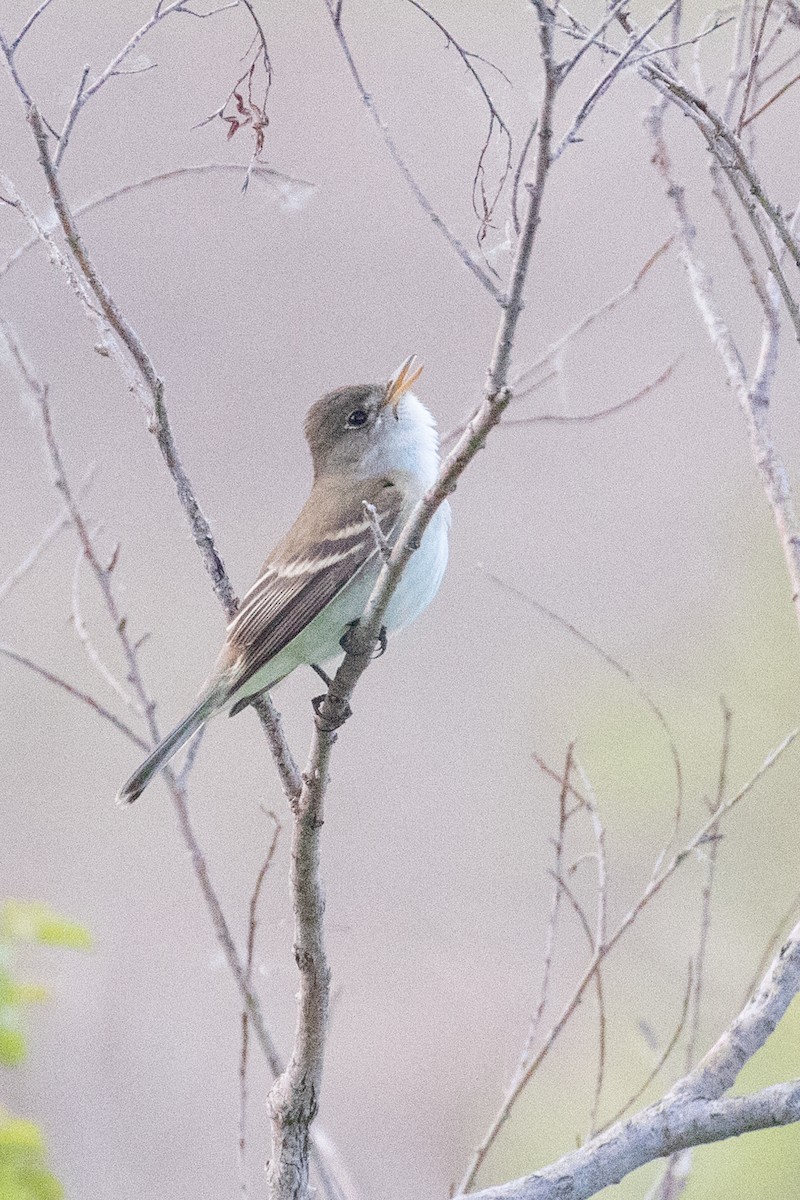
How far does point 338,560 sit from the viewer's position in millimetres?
2863

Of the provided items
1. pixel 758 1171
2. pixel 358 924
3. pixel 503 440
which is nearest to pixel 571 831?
pixel 358 924

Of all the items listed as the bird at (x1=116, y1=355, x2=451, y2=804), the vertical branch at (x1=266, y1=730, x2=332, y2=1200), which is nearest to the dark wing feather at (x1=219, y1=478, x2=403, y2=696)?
the bird at (x1=116, y1=355, x2=451, y2=804)

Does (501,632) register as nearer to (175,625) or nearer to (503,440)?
(503,440)

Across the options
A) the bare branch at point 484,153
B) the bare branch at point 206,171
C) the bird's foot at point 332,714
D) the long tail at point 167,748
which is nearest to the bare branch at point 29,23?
the bare branch at point 206,171

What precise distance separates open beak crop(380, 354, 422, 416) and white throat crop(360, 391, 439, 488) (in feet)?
0.10

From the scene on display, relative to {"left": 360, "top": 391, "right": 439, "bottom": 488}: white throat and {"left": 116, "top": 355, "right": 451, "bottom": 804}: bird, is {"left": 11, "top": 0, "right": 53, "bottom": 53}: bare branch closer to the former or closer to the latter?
{"left": 116, "top": 355, "right": 451, "bottom": 804}: bird

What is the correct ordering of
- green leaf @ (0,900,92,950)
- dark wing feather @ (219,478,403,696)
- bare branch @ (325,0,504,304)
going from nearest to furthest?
bare branch @ (325,0,504,304), green leaf @ (0,900,92,950), dark wing feather @ (219,478,403,696)

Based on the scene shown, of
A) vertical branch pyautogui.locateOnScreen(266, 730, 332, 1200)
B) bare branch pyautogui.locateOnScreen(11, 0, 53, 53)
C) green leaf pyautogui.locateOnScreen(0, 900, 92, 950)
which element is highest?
bare branch pyautogui.locateOnScreen(11, 0, 53, 53)

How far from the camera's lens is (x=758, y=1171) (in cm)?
420

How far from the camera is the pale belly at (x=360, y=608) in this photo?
2713 millimetres

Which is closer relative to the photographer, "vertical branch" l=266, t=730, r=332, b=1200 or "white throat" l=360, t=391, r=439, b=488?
"vertical branch" l=266, t=730, r=332, b=1200

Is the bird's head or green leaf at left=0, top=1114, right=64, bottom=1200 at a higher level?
the bird's head

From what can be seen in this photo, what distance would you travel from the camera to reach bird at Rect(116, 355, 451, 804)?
8.82ft

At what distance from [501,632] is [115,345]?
580 centimetres
